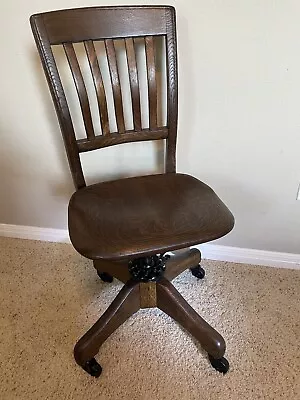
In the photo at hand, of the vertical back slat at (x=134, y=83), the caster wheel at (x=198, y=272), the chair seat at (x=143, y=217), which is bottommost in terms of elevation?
the caster wheel at (x=198, y=272)

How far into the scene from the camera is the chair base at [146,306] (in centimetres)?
123

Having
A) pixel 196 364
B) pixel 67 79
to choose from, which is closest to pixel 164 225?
pixel 196 364

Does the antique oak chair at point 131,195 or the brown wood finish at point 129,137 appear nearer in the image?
the antique oak chair at point 131,195

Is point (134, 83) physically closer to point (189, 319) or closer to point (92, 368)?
point (189, 319)

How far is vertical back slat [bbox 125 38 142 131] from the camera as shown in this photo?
46.9 inches

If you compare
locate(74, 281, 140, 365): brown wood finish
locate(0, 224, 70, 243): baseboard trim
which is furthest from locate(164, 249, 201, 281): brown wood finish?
locate(0, 224, 70, 243): baseboard trim

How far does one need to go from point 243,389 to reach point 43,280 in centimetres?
80

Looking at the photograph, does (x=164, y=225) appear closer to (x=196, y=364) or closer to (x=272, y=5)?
(x=196, y=364)

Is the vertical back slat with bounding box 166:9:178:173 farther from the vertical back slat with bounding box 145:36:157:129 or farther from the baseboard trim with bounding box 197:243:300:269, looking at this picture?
the baseboard trim with bounding box 197:243:300:269

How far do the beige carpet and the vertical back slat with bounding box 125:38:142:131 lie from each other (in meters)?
0.62

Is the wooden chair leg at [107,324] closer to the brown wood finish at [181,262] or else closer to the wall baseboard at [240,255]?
the brown wood finish at [181,262]

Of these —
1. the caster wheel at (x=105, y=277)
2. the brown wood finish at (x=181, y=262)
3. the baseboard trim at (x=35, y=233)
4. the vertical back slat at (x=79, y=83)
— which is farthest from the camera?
the baseboard trim at (x=35, y=233)

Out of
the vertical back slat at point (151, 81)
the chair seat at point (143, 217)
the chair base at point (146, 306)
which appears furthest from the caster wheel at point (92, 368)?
the vertical back slat at point (151, 81)

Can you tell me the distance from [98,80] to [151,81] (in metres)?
0.15
